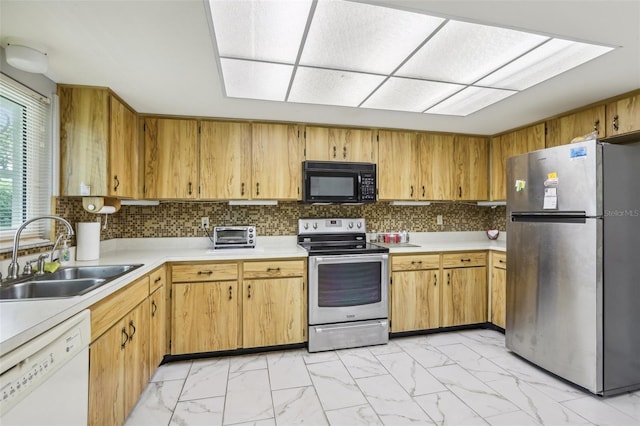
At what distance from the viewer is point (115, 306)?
1589mm

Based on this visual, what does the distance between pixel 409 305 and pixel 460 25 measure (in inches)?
95.1

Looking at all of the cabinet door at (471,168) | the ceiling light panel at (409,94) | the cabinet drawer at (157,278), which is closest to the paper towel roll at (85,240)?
the cabinet drawer at (157,278)

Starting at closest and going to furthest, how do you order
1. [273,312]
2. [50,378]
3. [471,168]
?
[50,378]
[273,312]
[471,168]

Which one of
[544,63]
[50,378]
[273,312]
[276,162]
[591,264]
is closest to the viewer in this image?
[50,378]

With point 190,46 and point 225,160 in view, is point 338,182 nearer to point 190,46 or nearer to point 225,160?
point 225,160

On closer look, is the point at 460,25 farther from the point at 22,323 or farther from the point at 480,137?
the point at 480,137

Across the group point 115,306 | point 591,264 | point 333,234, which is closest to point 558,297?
point 591,264

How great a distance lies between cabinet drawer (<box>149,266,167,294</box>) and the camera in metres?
2.16

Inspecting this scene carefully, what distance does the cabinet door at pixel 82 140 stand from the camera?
2.12 meters

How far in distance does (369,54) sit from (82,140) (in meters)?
2.07

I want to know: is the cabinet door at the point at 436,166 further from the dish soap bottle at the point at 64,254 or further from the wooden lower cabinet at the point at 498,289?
the dish soap bottle at the point at 64,254

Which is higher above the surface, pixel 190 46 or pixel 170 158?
pixel 190 46

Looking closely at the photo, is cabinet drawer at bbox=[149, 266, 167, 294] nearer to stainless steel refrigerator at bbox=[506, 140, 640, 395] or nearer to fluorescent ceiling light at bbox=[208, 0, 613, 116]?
→ fluorescent ceiling light at bbox=[208, 0, 613, 116]

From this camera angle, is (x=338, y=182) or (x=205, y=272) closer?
(x=205, y=272)
